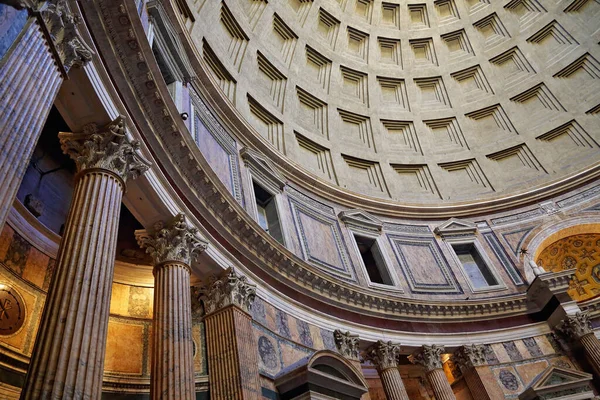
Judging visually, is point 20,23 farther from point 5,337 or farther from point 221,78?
point 221,78

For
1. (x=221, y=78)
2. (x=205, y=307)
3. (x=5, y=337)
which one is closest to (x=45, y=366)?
(x=5, y=337)

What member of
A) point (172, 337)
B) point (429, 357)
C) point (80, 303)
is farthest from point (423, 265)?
point (80, 303)

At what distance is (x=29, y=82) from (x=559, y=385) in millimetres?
13791

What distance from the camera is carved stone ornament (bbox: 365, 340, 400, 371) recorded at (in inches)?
521

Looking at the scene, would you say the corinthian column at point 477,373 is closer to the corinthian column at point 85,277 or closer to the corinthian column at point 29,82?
the corinthian column at point 85,277

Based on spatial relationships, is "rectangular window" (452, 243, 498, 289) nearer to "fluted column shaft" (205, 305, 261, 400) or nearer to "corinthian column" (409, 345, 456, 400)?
"corinthian column" (409, 345, 456, 400)

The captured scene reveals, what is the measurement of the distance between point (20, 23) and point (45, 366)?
3498 millimetres

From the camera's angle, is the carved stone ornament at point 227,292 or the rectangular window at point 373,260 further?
the rectangular window at point 373,260

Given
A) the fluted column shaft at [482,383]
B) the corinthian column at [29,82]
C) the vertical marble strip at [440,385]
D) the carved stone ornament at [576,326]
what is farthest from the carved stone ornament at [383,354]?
the corinthian column at [29,82]

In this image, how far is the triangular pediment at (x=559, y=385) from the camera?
11820mm

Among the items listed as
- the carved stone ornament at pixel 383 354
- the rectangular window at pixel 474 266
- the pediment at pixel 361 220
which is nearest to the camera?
the carved stone ornament at pixel 383 354

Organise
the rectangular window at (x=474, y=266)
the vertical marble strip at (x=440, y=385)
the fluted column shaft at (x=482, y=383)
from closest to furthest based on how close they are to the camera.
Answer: the vertical marble strip at (x=440, y=385), the fluted column shaft at (x=482, y=383), the rectangular window at (x=474, y=266)

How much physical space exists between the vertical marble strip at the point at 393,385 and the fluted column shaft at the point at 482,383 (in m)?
3.19

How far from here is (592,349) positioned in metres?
14.4
